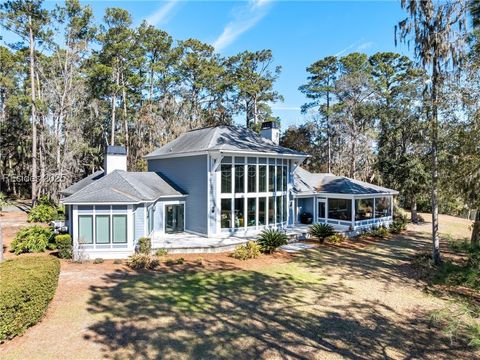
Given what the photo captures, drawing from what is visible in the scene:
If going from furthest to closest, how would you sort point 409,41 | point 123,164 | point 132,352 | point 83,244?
point 123,164, point 83,244, point 409,41, point 132,352

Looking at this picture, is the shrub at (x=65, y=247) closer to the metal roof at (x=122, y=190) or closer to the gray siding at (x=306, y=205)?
the metal roof at (x=122, y=190)

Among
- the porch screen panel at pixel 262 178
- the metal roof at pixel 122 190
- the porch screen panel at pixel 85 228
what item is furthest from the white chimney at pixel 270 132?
the porch screen panel at pixel 85 228

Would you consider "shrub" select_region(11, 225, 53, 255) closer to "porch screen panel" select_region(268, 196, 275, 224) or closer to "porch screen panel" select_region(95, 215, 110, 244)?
"porch screen panel" select_region(95, 215, 110, 244)

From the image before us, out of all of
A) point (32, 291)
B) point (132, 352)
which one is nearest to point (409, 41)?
point (132, 352)

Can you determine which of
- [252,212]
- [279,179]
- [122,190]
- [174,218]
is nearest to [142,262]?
[122,190]

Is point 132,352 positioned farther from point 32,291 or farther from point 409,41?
point 409,41

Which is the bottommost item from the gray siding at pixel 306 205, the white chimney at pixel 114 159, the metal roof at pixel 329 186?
the gray siding at pixel 306 205
